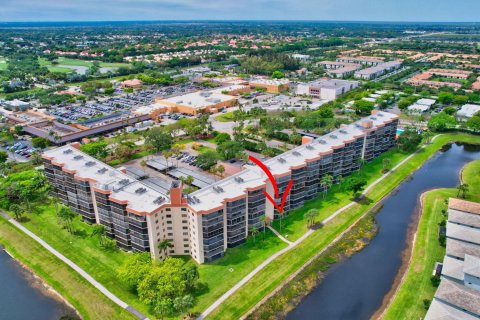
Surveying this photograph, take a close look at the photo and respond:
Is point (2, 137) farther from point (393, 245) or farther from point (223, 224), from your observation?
point (393, 245)

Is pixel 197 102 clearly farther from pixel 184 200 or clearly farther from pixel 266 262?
pixel 266 262

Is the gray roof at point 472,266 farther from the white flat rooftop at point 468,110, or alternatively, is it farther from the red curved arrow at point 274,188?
the white flat rooftop at point 468,110

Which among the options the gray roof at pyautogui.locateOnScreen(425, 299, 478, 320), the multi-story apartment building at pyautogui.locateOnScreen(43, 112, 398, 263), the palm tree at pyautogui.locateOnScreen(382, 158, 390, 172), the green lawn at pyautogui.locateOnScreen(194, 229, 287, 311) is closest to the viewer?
the gray roof at pyautogui.locateOnScreen(425, 299, 478, 320)

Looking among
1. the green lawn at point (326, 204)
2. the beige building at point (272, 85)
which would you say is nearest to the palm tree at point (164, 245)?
the green lawn at point (326, 204)

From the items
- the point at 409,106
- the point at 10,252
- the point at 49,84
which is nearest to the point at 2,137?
the point at 10,252

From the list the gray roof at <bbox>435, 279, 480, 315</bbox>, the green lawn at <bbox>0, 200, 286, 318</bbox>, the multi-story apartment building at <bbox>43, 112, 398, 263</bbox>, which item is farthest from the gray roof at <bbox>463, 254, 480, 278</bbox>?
the multi-story apartment building at <bbox>43, 112, 398, 263</bbox>

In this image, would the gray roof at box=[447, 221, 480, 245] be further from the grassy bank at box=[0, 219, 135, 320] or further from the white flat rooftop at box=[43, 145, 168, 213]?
the grassy bank at box=[0, 219, 135, 320]
